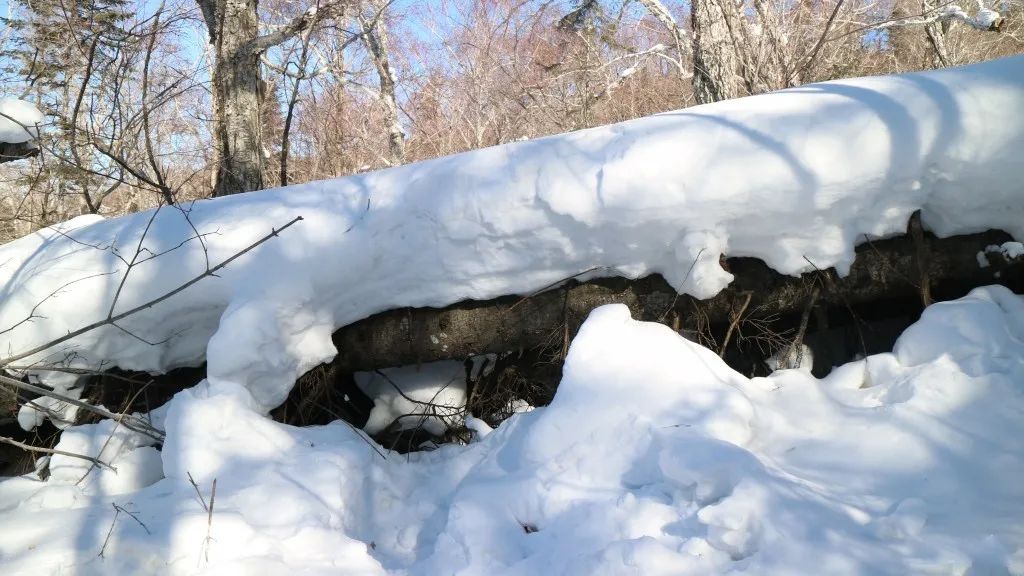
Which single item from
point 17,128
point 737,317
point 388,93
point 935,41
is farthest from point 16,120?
point 935,41

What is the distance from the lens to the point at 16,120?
300 centimetres

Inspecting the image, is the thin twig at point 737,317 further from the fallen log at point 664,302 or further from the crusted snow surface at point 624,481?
the crusted snow surface at point 624,481

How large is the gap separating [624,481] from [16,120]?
10.9 ft

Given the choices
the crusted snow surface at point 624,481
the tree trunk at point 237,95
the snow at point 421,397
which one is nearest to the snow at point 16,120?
the crusted snow surface at point 624,481

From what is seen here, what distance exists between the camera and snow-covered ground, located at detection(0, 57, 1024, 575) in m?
1.71

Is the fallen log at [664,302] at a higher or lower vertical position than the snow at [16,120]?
lower

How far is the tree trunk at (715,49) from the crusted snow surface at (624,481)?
11.4 feet

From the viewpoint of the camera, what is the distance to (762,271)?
2506 mm

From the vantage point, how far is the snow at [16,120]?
2979 mm

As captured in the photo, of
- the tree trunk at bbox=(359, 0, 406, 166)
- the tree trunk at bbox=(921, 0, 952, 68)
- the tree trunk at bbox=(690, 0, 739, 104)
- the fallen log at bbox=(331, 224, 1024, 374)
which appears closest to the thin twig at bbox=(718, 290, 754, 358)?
the fallen log at bbox=(331, 224, 1024, 374)

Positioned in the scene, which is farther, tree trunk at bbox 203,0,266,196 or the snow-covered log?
tree trunk at bbox 203,0,266,196

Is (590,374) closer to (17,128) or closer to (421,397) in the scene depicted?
(421,397)

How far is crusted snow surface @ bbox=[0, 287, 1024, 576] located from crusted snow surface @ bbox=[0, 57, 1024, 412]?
1.06 feet

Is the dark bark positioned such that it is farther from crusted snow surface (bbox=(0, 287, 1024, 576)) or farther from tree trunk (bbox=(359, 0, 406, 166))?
tree trunk (bbox=(359, 0, 406, 166))
